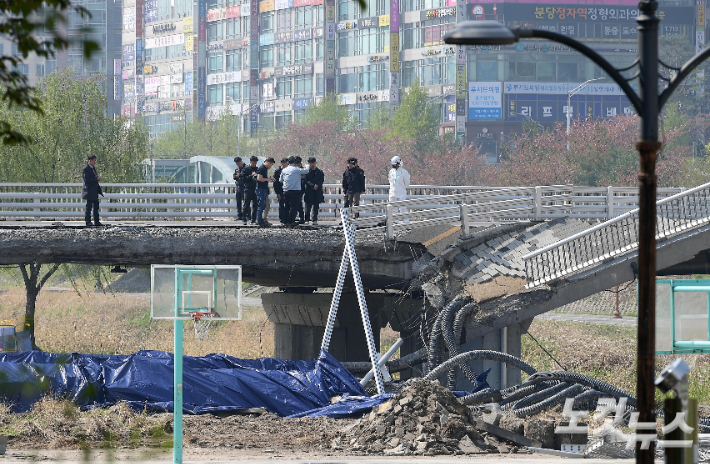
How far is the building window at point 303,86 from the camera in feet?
313

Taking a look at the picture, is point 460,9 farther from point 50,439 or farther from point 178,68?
point 50,439

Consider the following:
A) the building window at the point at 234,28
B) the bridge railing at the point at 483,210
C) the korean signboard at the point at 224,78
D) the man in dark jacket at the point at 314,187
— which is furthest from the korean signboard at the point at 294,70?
the bridge railing at the point at 483,210

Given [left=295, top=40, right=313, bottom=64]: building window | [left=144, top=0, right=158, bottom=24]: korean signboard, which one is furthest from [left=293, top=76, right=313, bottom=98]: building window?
[left=144, top=0, right=158, bottom=24]: korean signboard

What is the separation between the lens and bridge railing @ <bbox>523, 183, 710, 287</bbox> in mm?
19844

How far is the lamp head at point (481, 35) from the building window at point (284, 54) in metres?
90.0

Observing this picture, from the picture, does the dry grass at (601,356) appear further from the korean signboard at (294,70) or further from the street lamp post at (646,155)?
the korean signboard at (294,70)

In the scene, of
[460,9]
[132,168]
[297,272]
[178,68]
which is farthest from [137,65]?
[297,272]

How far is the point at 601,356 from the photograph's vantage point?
109 feet

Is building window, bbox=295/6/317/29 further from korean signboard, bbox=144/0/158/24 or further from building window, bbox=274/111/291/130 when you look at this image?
korean signboard, bbox=144/0/158/24

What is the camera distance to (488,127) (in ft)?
289

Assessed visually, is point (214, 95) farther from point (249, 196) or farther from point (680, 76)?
point (680, 76)

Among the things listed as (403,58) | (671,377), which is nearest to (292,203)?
(671,377)

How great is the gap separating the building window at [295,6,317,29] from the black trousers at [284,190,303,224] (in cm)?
7343

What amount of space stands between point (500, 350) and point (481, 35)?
45.4ft
